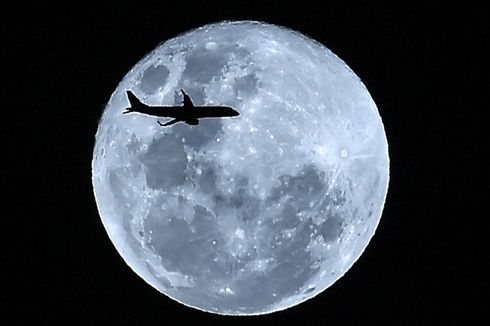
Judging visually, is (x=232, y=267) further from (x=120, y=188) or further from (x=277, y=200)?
(x=120, y=188)

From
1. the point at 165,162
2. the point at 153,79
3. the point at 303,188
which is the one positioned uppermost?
the point at 153,79

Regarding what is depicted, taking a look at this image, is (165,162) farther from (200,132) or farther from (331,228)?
(331,228)

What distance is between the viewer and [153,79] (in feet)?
23.6

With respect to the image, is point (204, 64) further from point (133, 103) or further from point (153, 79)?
point (133, 103)

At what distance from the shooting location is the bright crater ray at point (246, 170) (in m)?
6.74

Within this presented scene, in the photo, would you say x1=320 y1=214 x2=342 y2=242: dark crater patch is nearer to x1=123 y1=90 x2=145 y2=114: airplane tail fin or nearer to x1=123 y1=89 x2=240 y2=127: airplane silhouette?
x1=123 y1=89 x2=240 y2=127: airplane silhouette

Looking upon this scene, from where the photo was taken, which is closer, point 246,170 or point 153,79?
point 246,170

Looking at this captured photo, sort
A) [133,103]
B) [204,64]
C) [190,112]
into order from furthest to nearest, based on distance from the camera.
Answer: [133,103] → [204,64] → [190,112]

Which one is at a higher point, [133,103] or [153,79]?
[153,79]

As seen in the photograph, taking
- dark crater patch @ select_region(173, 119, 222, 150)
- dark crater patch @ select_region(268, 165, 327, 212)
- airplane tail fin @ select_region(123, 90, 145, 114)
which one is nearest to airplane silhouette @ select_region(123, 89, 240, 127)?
dark crater patch @ select_region(173, 119, 222, 150)

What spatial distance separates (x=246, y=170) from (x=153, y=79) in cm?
123

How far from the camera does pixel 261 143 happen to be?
21.9 ft

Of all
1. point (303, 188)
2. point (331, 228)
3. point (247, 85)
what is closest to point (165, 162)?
point (247, 85)

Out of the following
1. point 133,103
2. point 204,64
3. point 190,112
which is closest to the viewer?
point 190,112
